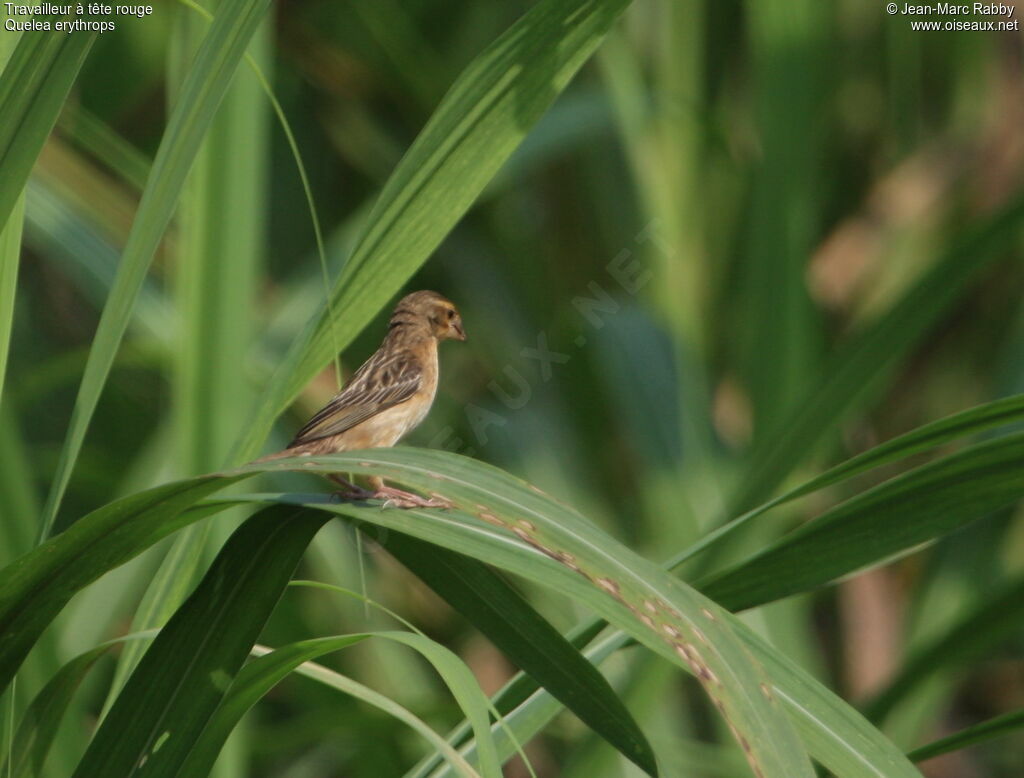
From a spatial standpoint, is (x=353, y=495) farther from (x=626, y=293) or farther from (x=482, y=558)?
(x=626, y=293)

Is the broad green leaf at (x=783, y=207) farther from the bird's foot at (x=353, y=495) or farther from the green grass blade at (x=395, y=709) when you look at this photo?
the green grass blade at (x=395, y=709)

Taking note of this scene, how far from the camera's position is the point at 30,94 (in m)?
1.15

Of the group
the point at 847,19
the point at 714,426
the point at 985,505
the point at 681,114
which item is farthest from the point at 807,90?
the point at 985,505

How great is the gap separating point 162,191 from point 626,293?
6.76 feet

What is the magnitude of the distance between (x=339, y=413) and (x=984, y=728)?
1.07 m

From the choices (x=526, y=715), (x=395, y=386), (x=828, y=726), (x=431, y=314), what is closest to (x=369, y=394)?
(x=395, y=386)

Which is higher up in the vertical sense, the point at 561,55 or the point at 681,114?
the point at 681,114

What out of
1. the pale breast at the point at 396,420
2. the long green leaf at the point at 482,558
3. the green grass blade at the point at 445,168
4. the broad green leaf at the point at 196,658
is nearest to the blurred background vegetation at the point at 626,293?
the pale breast at the point at 396,420

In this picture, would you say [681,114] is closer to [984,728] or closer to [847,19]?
[847,19]

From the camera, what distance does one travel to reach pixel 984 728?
136 cm

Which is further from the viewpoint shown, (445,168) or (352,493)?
(352,493)

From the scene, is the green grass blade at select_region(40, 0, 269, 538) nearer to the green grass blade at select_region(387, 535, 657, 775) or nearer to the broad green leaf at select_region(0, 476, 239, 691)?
the broad green leaf at select_region(0, 476, 239, 691)

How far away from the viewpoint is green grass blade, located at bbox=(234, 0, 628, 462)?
4.32 ft

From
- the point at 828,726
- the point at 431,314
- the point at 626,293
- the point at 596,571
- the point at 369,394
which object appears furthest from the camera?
the point at 626,293
